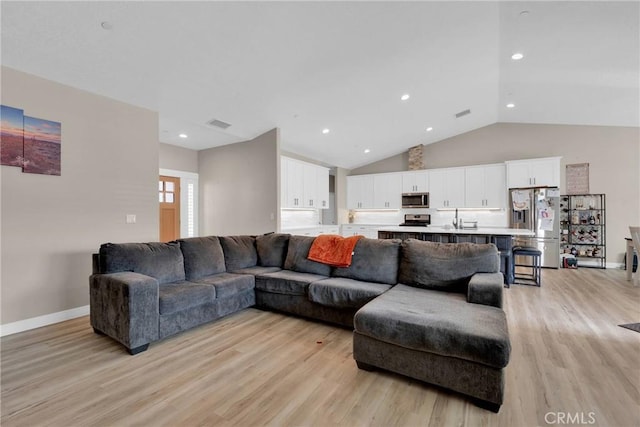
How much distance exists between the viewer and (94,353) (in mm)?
2482

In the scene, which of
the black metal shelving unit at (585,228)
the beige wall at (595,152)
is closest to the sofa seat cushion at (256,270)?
the beige wall at (595,152)

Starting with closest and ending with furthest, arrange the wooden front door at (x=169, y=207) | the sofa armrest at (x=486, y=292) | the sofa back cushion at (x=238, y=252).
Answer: the sofa armrest at (x=486, y=292), the sofa back cushion at (x=238, y=252), the wooden front door at (x=169, y=207)

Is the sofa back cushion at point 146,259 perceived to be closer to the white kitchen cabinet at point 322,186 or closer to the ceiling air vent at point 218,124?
the ceiling air vent at point 218,124

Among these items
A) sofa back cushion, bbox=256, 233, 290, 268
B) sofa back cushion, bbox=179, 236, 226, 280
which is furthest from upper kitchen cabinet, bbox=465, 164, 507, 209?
sofa back cushion, bbox=179, 236, 226, 280

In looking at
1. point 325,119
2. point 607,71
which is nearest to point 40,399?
point 325,119

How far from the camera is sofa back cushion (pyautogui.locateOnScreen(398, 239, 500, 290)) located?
108 inches

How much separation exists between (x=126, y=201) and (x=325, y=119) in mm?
3424

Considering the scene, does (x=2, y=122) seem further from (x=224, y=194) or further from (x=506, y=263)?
(x=506, y=263)

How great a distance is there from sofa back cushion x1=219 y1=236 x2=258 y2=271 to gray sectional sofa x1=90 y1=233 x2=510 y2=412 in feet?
0.04

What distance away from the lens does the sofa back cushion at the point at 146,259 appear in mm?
2811

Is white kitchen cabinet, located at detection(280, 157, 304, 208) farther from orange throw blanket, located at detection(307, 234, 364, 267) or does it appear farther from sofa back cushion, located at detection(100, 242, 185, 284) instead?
sofa back cushion, located at detection(100, 242, 185, 284)

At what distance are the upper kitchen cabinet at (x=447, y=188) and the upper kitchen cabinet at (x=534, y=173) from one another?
3.36 ft
